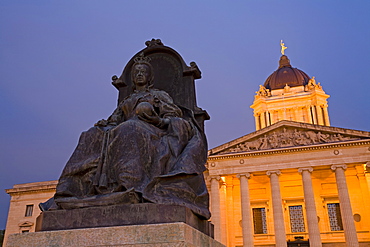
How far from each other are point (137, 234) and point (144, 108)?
1.74 m

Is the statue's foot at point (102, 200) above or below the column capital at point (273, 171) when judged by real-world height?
below

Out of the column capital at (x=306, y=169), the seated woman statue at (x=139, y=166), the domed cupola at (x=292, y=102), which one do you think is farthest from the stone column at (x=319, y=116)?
the seated woman statue at (x=139, y=166)

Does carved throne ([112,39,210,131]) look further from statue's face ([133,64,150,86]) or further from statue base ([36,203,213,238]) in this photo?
statue base ([36,203,213,238])

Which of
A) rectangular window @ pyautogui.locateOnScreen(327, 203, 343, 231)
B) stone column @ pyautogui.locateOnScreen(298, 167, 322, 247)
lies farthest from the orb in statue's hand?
rectangular window @ pyautogui.locateOnScreen(327, 203, 343, 231)

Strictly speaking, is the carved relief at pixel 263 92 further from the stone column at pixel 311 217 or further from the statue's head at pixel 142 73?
the statue's head at pixel 142 73

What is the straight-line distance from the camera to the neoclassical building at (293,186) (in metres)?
30.4

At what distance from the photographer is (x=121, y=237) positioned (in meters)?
3.32

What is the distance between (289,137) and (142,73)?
29.7 meters

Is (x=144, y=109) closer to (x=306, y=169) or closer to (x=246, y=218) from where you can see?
(x=246, y=218)

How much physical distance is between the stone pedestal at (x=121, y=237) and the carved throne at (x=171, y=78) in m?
2.42

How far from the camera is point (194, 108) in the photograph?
560 cm

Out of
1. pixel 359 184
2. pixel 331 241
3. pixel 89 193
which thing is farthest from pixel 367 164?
pixel 89 193

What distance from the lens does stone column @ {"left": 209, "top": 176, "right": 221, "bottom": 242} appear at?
3172 centimetres

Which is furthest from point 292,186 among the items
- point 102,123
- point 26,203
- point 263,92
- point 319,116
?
point 102,123
